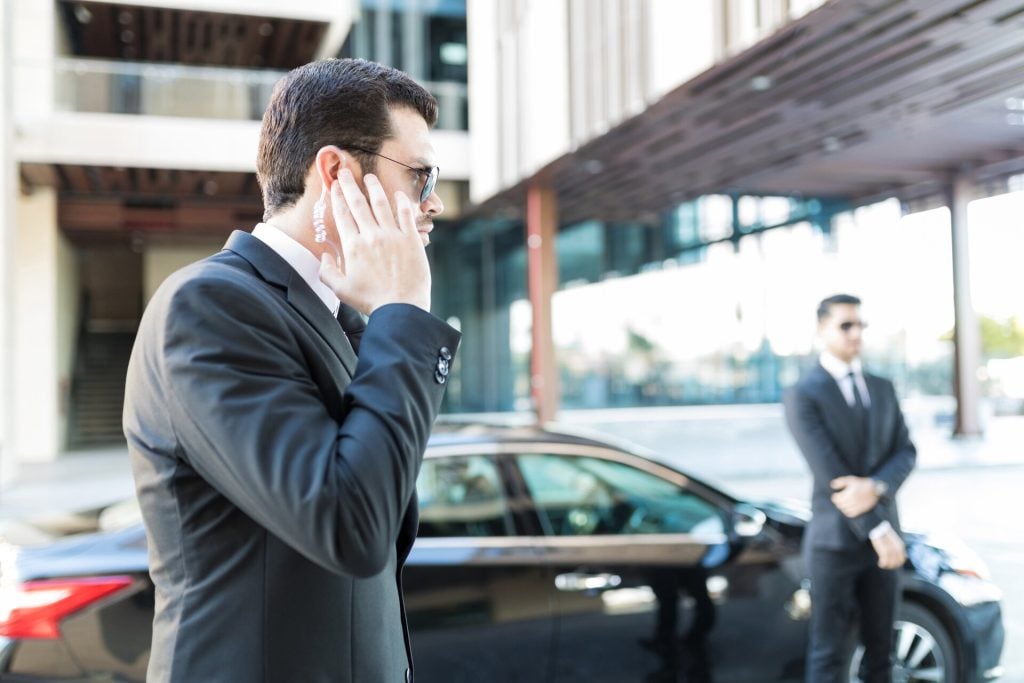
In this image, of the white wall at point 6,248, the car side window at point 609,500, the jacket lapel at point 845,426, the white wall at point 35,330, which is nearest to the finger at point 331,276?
the car side window at point 609,500

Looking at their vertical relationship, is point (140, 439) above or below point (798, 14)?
below

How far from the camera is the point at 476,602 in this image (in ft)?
11.5

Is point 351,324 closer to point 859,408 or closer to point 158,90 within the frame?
point 859,408

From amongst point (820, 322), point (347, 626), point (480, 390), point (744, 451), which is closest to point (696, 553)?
point (820, 322)

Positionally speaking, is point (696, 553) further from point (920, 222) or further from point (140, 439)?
point (920, 222)

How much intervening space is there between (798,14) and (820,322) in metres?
4.77

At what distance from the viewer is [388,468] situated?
1098 mm

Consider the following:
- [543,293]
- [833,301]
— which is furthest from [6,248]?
[833,301]

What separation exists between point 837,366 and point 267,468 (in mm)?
3278

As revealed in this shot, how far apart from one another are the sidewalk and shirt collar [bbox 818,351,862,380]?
7367mm

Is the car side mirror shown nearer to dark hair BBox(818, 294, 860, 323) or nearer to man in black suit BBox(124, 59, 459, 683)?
dark hair BBox(818, 294, 860, 323)

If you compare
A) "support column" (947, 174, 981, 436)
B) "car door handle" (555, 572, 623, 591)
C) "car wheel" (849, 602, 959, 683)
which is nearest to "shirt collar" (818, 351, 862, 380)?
"car wheel" (849, 602, 959, 683)

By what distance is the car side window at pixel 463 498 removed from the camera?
375cm

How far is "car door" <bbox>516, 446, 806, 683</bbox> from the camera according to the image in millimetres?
3582
